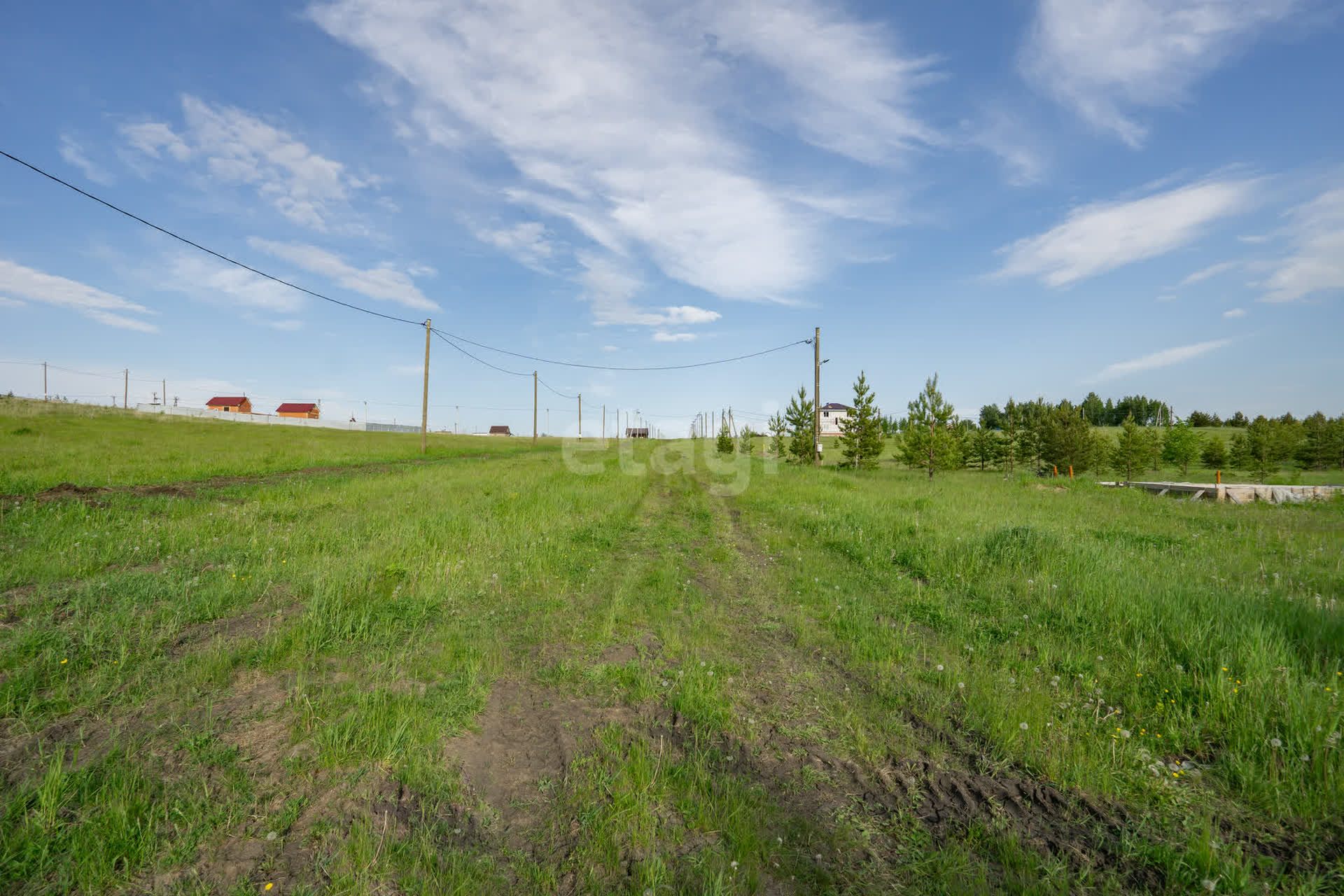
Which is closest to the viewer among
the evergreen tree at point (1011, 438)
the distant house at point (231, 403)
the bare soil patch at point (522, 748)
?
the bare soil patch at point (522, 748)

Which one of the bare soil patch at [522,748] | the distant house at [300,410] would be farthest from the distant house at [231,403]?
the bare soil patch at [522,748]

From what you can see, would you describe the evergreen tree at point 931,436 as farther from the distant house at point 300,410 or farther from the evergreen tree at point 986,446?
the distant house at point 300,410

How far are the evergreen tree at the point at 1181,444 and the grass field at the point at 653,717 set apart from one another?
173ft

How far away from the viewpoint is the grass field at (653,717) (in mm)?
2713

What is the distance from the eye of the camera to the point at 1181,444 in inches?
1924

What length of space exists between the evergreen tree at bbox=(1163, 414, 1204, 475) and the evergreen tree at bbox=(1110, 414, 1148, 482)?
10.4 ft

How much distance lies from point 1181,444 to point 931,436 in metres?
30.6

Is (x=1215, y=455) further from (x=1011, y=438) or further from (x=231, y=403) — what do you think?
(x=231, y=403)

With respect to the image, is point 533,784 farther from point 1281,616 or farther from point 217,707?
point 1281,616

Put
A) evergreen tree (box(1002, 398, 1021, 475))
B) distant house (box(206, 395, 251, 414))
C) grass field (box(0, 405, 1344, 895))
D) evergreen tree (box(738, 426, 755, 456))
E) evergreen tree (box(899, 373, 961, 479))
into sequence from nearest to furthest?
1. grass field (box(0, 405, 1344, 895))
2. evergreen tree (box(899, 373, 961, 479))
3. evergreen tree (box(1002, 398, 1021, 475))
4. evergreen tree (box(738, 426, 755, 456))
5. distant house (box(206, 395, 251, 414))

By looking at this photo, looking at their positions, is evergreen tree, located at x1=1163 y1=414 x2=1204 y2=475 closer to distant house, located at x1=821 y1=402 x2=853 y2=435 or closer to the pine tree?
the pine tree

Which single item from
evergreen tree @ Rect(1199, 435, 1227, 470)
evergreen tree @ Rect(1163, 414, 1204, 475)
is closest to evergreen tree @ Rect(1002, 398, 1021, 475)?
evergreen tree @ Rect(1163, 414, 1204, 475)

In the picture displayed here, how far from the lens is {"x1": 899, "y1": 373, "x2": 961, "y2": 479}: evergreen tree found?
123 ft

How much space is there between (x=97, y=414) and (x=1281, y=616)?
72233mm
